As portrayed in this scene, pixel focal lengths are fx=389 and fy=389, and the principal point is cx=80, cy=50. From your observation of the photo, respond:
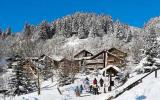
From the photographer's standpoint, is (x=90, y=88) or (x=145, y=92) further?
(x=90, y=88)

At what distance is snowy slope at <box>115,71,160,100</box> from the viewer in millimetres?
30484

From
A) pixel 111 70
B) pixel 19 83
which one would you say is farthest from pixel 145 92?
pixel 111 70

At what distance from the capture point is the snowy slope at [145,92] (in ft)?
100

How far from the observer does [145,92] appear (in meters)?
31.6

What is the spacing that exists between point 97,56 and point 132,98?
210 ft

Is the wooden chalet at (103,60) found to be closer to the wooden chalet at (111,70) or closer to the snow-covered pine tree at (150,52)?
the wooden chalet at (111,70)

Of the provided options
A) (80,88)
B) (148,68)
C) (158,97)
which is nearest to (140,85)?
(158,97)

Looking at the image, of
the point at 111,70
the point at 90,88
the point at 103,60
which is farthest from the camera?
the point at 103,60

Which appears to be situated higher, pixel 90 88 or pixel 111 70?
pixel 111 70

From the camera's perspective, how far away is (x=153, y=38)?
156ft

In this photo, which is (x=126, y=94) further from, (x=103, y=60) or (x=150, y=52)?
(x=103, y=60)

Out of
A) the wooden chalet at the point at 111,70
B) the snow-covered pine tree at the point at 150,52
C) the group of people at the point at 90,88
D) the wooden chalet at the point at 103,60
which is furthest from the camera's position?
the wooden chalet at the point at 103,60

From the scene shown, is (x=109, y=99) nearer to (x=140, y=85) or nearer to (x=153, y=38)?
(x=140, y=85)

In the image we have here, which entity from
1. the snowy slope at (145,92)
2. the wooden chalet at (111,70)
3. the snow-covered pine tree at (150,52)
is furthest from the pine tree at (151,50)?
the wooden chalet at (111,70)
